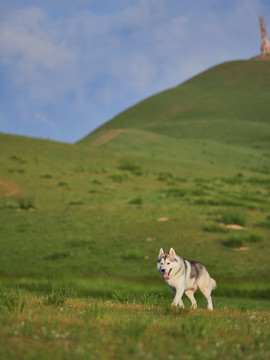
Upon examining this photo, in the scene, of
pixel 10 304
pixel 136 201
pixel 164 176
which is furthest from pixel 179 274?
pixel 164 176

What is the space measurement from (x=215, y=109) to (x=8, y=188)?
10432 centimetres

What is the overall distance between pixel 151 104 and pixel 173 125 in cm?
3459

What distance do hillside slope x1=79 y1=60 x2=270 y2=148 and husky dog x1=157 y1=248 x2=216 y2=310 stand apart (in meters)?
90.0

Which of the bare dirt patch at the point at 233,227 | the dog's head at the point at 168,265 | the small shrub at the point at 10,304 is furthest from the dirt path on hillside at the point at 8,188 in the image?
the small shrub at the point at 10,304

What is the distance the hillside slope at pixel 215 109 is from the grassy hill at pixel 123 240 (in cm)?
2965

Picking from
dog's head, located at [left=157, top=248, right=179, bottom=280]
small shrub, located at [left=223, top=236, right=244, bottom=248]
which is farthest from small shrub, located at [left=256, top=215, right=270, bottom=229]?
dog's head, located at [left=157, top=248, right=179, bottom=280]

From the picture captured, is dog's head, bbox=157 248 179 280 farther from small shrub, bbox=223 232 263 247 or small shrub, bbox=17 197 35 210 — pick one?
small shrub, bbox=17 197 35 210

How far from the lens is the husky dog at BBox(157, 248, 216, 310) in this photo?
30.8 feet

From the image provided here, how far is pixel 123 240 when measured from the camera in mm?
26891

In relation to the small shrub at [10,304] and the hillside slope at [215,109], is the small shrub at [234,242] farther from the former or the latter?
Result: the hillside slope at [215,109]

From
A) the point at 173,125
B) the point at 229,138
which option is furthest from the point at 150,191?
Answer: the point at 173,125

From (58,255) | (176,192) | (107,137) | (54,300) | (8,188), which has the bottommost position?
(58,255)

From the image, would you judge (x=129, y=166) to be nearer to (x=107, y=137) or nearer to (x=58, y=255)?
(x=58, y=255)

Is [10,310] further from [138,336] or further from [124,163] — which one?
[124,163]
